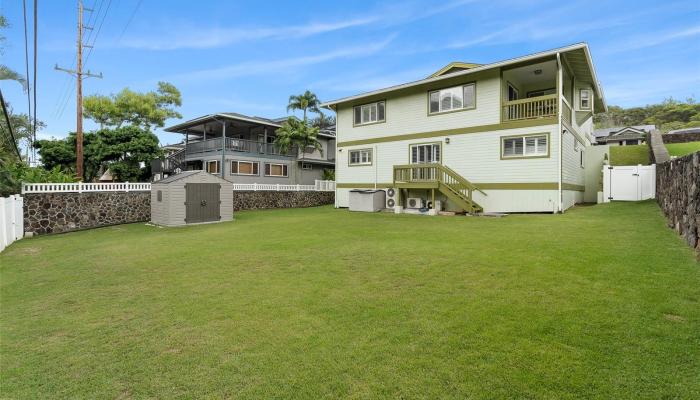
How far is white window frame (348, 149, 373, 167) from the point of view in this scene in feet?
65.5

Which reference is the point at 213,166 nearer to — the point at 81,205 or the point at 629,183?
the point at 81,205

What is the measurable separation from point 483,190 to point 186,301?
1376 centimetres

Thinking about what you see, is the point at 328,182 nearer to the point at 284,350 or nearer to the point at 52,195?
the point at 52,195

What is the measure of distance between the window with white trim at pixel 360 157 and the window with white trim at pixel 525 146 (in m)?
7.50

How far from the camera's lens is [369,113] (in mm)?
20094

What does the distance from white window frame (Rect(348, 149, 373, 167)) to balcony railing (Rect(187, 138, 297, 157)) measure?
9092 millimetres

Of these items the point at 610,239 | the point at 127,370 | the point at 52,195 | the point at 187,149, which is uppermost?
the point at 187,149

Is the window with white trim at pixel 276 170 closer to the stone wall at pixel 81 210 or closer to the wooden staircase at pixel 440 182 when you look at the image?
the stone wall at pixel 81 210

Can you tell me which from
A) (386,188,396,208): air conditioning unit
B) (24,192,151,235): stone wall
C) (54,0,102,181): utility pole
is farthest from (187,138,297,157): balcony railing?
(386,188,396,208): air conditioning unit

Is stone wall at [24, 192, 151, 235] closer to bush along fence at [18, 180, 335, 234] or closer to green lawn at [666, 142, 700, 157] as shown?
bush along fence at [18, 180, 335, 234]

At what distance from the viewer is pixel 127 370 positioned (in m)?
2.96

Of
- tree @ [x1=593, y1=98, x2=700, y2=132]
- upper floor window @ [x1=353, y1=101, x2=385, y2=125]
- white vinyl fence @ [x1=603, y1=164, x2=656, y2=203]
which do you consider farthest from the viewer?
tree @ [x1=593, y1=98, x2=700, y2=132]

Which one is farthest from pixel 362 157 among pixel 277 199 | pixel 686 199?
pixel 686 199

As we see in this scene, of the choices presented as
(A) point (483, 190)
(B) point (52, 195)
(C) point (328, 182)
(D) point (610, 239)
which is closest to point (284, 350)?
(D) point (610, 239)
